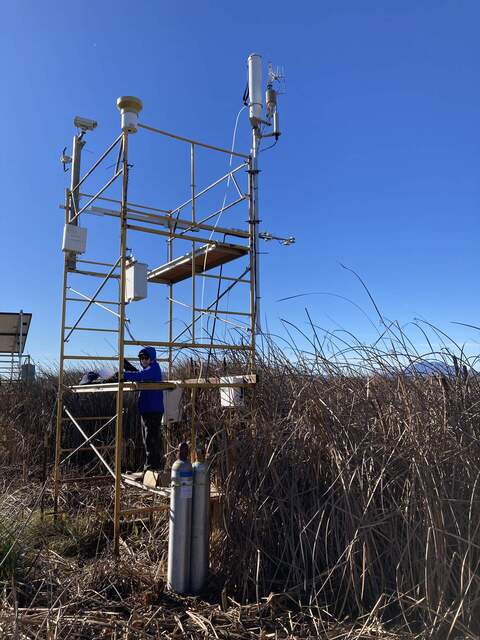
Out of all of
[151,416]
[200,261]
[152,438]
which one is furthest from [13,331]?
[200,261]

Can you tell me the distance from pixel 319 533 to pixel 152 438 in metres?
3.59

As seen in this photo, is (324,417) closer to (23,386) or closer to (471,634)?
(471,634)

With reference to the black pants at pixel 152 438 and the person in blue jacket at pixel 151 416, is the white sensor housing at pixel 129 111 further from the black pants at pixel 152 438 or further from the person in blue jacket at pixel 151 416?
the black pants at pixel 152 438

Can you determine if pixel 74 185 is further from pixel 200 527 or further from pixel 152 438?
pixel 200 527

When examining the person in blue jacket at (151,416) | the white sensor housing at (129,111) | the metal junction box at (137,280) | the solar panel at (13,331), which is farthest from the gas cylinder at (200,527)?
the solar panel at (13,331)

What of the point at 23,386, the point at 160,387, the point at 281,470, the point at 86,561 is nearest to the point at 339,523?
the point at 281,470

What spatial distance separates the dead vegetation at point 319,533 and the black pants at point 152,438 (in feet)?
5.29

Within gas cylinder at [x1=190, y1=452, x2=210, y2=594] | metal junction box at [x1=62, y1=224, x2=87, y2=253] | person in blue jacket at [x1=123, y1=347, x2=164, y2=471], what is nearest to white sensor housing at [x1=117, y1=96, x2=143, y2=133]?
metal junction box at [x1=62, y1=224, x2=87, y2=253]

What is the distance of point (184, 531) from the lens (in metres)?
4.81

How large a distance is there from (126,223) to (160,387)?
1803 millimetres

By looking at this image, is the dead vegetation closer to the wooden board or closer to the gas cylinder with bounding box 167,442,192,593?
the gas cylinder with bounding box 167,442,192,593

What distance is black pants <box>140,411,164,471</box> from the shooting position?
7305mm

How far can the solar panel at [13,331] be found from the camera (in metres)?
14.4

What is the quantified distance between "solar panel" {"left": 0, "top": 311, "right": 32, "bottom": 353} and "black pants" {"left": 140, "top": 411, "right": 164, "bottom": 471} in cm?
808
